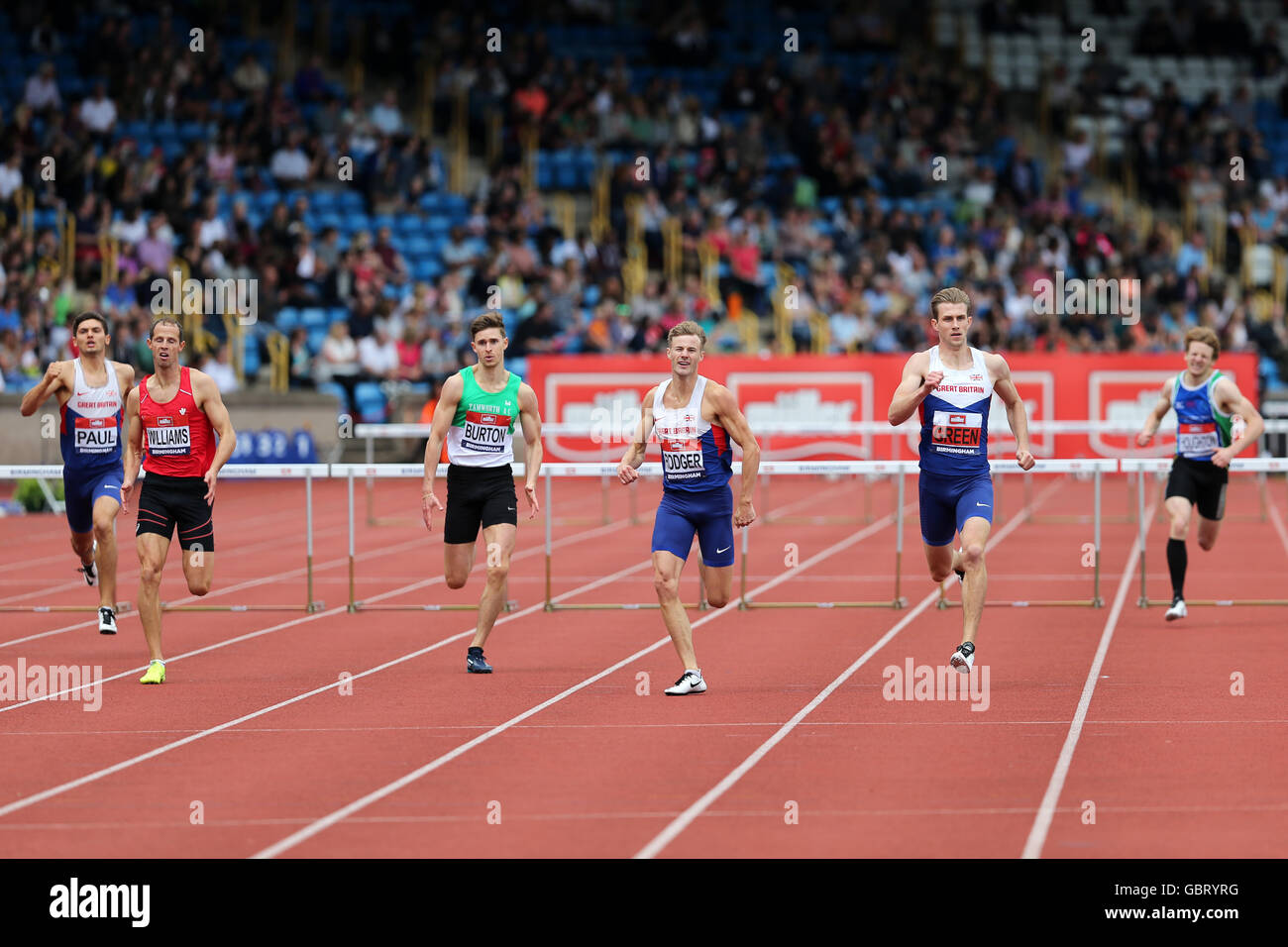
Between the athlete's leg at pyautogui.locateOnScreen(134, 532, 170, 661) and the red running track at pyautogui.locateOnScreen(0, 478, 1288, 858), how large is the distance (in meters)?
0.29

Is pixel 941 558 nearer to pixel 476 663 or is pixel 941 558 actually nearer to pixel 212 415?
pixel 476 663

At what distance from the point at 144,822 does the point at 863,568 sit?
391 inches

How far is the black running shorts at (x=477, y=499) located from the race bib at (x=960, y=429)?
7.58 ft

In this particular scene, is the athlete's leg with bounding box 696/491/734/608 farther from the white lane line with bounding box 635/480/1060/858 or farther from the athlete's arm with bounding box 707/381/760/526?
the white lane line with bounding box 635/480/1060/858

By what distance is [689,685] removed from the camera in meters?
9.86

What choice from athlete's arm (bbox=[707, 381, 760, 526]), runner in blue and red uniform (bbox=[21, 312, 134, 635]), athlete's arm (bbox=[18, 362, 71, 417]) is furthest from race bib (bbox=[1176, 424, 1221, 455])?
athlete's arm (bbox=[18, 362, 71, 417])

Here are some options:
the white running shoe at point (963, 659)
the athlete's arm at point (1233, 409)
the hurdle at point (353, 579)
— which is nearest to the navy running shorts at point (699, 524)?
the white running shoe at point (963, 659)

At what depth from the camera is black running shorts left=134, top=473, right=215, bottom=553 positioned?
10.7m

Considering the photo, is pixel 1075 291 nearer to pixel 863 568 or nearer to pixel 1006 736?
pixel 863 568

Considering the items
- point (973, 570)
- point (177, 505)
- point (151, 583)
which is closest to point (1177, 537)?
point (973, 570)

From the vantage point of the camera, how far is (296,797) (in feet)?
24.5

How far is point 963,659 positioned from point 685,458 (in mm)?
1722

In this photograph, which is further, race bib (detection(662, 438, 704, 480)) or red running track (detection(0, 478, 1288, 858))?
race bib (detection(662, 438, 704, 480))

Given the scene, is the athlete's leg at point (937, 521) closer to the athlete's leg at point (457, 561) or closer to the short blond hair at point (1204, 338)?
the athlete's leg at point (457, 561)
